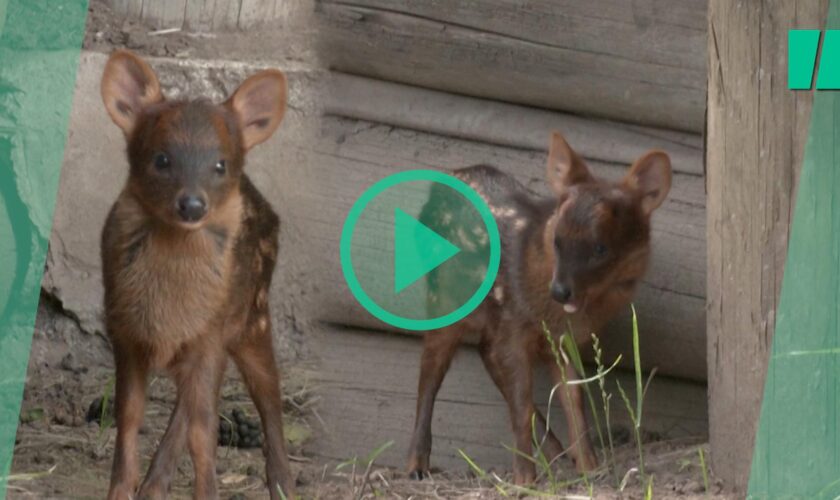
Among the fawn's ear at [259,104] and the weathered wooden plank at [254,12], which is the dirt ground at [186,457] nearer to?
the weathered wooden plank at [254,12]

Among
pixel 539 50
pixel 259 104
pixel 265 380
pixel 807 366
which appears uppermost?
pixel 539 50

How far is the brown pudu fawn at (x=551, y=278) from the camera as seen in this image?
20.8 feet

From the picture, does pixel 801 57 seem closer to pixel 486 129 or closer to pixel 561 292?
pixel 561 292

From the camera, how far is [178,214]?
5.45 metres

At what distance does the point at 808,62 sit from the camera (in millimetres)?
5402

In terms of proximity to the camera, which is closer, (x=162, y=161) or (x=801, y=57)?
(x=801, y=57)

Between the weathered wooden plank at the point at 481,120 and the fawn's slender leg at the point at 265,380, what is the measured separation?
1.17 metres

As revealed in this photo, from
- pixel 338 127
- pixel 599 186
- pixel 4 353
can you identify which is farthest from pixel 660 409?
pixel 4 353

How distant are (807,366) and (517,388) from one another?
58.9 inches

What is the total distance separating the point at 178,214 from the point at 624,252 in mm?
1993

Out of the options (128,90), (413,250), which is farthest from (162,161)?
(413,250)

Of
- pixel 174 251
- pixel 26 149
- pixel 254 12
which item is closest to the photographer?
pixel 174 251

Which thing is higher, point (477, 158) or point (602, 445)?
point (477, 158)

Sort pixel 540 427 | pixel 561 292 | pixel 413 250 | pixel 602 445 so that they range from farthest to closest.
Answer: pixel 540 427 → pixel 413 250 → pixel 561 292 → pixel 602 445
